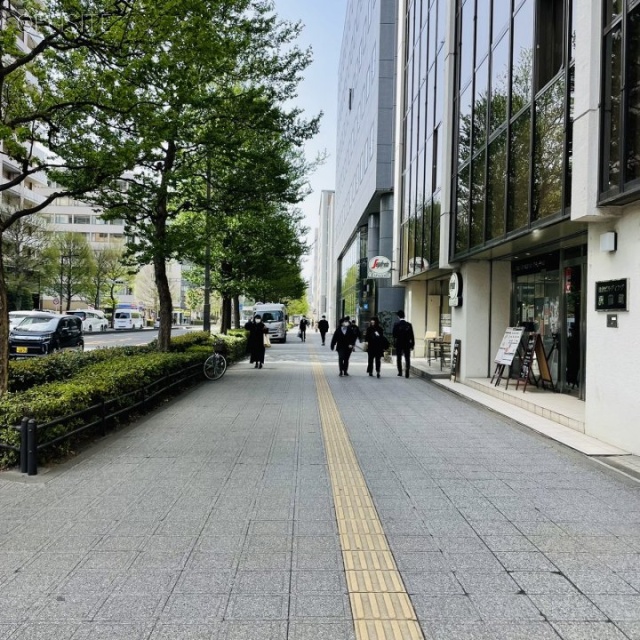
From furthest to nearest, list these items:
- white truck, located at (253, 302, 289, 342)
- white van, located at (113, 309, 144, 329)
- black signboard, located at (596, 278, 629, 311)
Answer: white van, located at (113, 309, 144, 329) < white truck, located at (253, 302, 289, 342) < black signboard, located at (596, 278, 629, 311)

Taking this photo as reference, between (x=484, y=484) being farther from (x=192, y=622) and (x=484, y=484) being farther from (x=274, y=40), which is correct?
(x=274, y=40)

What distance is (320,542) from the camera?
4.00m

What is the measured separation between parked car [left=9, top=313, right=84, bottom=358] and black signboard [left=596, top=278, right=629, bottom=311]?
15.1 meters

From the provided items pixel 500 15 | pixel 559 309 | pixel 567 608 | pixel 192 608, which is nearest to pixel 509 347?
pixel 559 309

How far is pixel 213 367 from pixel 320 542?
11.1m

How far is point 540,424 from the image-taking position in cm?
858

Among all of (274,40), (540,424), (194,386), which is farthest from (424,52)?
(540,424)

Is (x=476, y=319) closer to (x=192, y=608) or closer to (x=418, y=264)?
(x=418, y=264)

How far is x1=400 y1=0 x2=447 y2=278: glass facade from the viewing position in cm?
1675

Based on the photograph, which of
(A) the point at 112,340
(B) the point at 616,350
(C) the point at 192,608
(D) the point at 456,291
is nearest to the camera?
(C) the point at 192,608

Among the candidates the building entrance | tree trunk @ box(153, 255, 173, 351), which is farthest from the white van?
the building entrance

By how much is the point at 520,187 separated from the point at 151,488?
783 centimetres

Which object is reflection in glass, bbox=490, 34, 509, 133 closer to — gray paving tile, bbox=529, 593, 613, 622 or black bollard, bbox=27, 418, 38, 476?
black bollard, bbox=27, 418, 38, 476

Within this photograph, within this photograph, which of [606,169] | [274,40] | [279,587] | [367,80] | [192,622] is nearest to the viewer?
[192,622]
